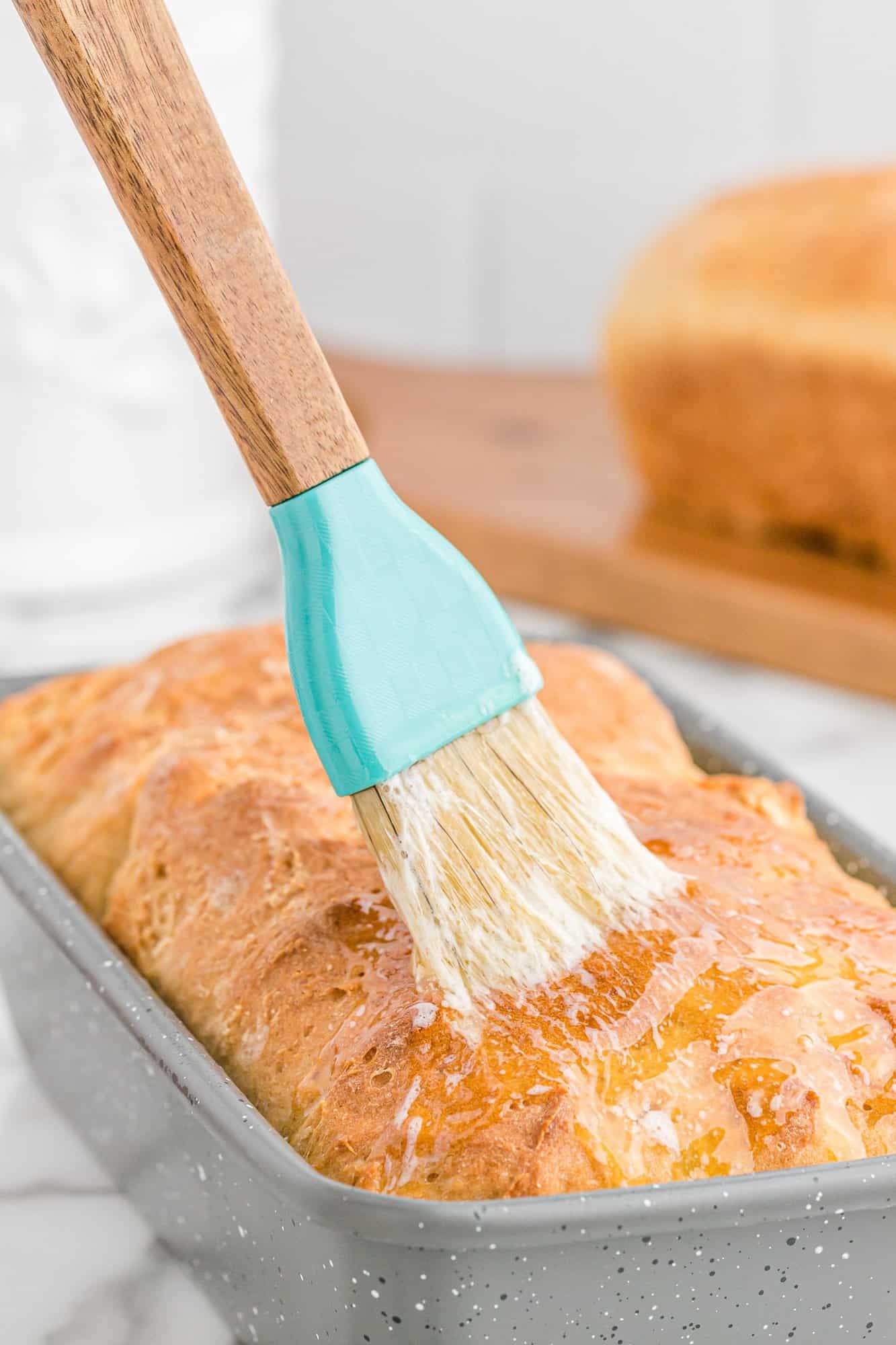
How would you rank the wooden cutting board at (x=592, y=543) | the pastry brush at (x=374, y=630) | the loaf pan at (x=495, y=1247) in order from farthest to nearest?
the wooden cutting board at (x=592, y=543), the pastry brush at (x=374, y=630), the loaf pan at (x=495, y=1247)

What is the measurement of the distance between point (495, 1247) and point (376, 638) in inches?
9.8

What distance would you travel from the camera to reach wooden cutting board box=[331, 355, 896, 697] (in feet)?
5.06

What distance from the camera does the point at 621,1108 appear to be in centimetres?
60

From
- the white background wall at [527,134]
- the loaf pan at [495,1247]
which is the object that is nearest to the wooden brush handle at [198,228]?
the loaf pan at [495,1247]

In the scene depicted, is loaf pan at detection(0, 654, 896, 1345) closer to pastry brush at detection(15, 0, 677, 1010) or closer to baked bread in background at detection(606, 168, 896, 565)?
pastry brush at detection(15, 0, 677, 1010)

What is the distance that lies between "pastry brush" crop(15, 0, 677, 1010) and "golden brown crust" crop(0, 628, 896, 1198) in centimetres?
3

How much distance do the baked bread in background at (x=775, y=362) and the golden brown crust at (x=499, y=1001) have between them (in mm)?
844

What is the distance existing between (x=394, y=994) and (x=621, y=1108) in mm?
105

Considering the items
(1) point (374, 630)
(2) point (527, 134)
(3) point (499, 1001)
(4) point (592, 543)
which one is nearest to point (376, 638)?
(1) point (374, 630)

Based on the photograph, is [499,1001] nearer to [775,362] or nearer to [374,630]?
[374,630]

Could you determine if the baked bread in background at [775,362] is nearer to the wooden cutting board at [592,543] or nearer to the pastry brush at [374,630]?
the wooden cutting board at [592,543]

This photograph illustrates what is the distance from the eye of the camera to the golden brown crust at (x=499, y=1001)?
1.97 ft

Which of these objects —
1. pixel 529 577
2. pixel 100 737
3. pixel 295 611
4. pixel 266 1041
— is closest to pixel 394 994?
pixel 266 1041

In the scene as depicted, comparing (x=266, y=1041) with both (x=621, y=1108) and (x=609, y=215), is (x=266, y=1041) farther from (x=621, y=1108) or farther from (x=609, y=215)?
(x=609, y=215)
